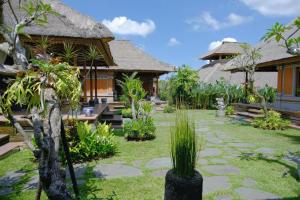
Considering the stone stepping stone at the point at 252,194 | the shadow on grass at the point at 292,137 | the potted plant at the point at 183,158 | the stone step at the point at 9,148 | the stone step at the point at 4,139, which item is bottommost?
the stone stepping stone at the point at 252,194

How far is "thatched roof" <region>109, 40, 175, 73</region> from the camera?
19.8 meters

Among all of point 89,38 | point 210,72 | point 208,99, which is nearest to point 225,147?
point 89,38

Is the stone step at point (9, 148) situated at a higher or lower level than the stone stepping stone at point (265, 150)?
higher

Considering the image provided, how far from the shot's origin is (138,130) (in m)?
7.41

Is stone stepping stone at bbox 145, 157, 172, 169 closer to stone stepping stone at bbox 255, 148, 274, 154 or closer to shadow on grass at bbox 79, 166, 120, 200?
shadow on grass at bbox 79, 166, 120, 200

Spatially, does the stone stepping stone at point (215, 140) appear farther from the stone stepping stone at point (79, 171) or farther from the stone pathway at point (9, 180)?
the stone pathway at point (9, 180)

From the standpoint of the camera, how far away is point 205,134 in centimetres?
870

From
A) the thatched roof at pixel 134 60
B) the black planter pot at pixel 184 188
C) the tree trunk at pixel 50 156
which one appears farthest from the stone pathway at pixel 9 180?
the thatched roof at pixel 134 60

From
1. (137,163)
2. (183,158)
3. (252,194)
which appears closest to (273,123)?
(137,163)

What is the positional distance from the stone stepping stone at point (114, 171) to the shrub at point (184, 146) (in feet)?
5.89

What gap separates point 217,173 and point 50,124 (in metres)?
3.32

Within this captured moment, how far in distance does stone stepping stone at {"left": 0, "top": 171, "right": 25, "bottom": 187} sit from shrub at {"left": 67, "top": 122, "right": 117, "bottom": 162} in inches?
38.4

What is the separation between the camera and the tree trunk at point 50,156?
196 centimetres

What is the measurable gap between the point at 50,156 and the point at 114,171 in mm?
2716
